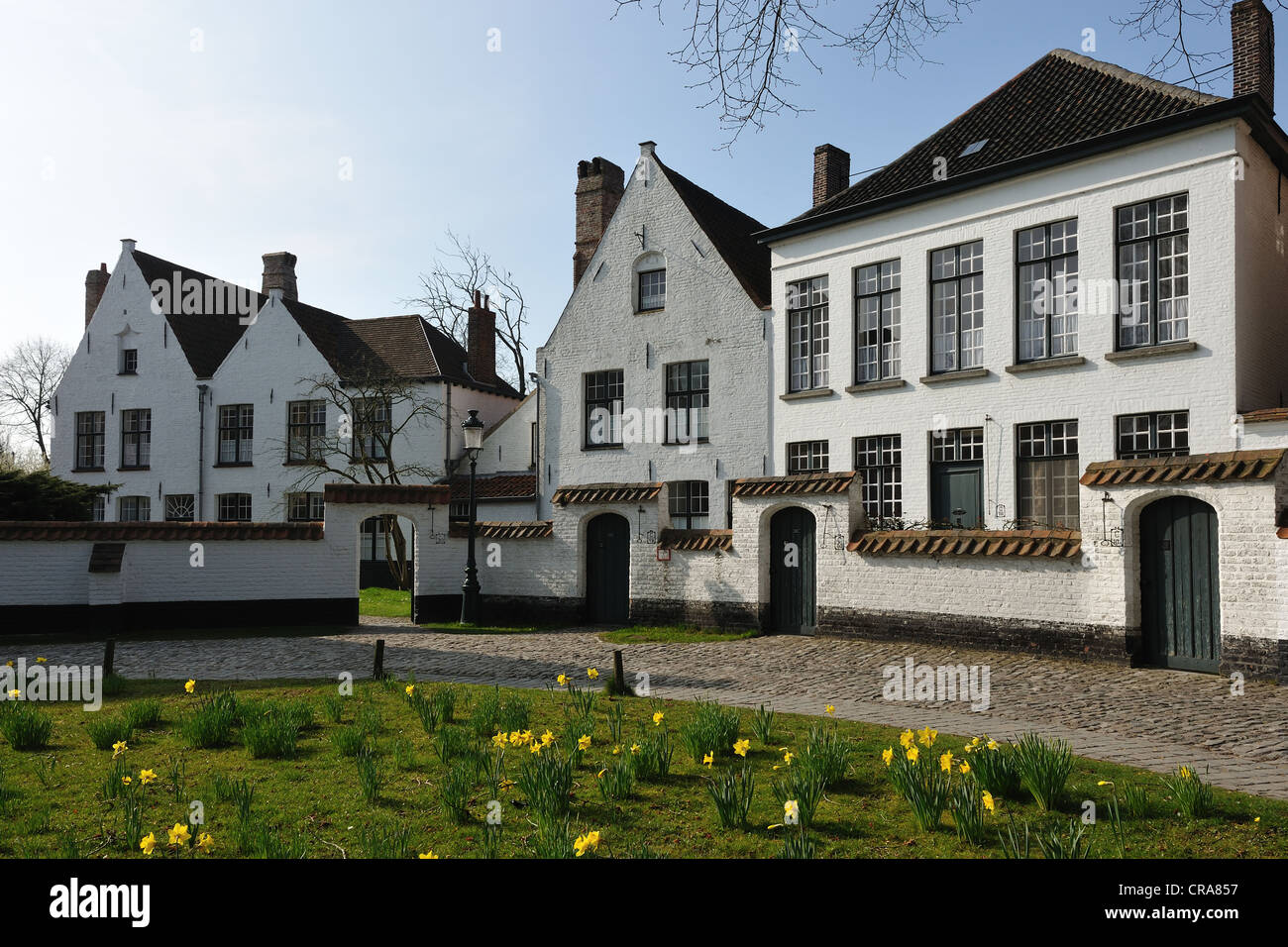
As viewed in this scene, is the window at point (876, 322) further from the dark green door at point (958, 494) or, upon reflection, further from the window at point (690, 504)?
the window at point (690, 504)

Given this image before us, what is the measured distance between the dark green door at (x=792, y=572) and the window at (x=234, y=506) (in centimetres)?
2135

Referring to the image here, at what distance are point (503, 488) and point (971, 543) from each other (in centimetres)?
1584

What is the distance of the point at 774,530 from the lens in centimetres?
1789

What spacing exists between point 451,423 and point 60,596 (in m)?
14.5

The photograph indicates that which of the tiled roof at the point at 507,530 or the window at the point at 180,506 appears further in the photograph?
the window at the point at 180,506

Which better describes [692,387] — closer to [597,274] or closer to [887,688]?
[597,274]

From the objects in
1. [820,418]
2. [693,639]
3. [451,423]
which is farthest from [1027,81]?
[451,423]

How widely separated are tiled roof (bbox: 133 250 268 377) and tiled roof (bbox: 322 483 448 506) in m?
16.6

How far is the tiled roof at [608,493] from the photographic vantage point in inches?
765

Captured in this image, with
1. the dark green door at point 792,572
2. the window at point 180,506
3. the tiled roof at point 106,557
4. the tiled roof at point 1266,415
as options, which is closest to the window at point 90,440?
the window at point 180,506

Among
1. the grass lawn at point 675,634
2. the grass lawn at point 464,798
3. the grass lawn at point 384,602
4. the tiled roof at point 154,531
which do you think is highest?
→ the tiled roof at point 154,531

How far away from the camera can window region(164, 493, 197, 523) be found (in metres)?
32.8

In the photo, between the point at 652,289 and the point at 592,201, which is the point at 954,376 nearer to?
the point at 652,289

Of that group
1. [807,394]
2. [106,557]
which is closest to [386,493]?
[106,557]
